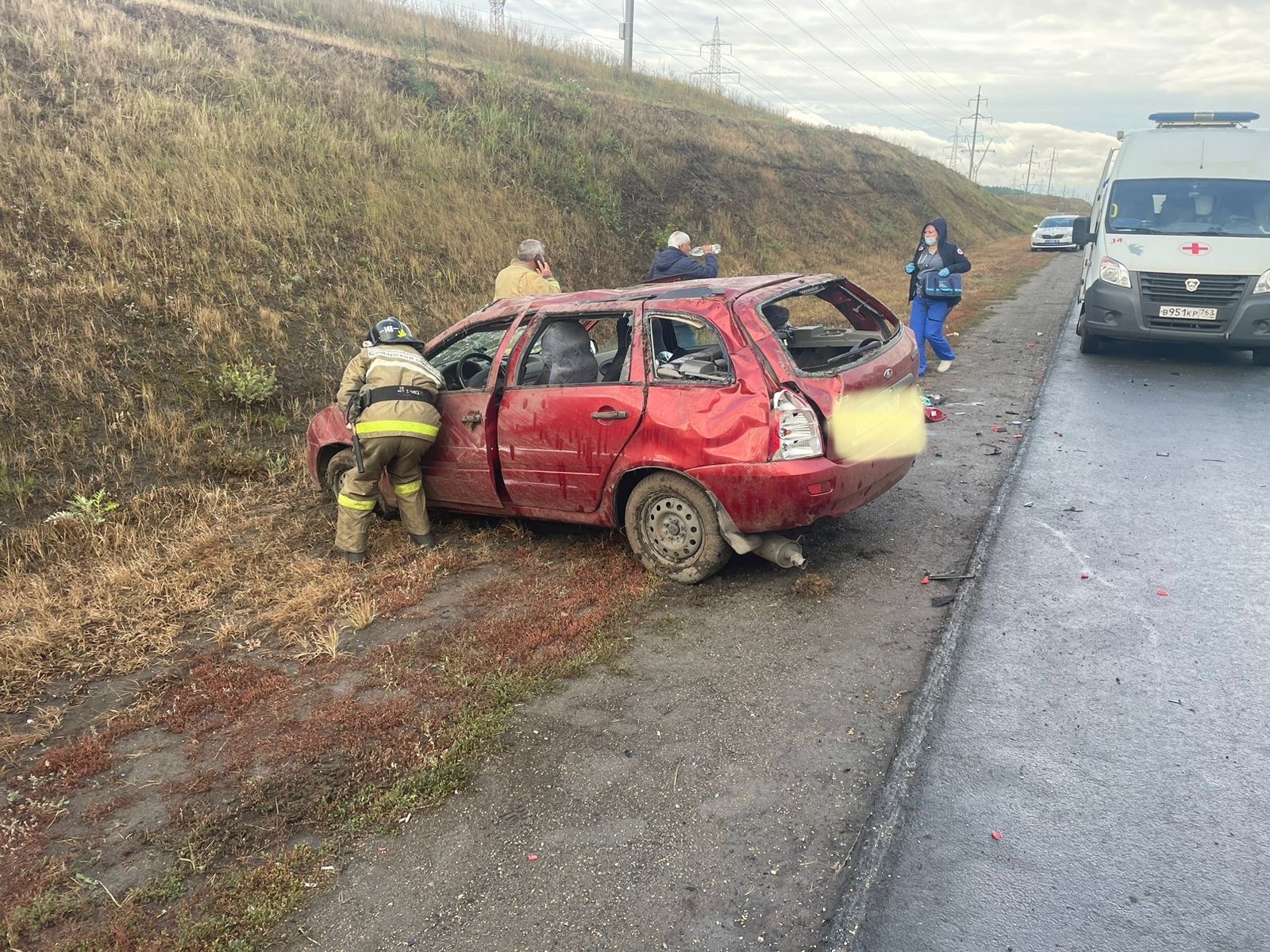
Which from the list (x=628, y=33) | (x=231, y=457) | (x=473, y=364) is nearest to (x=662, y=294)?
(x=473, y=364)

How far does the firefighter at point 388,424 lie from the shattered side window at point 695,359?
1636 mm

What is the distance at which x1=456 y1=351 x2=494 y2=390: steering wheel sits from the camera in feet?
20.5

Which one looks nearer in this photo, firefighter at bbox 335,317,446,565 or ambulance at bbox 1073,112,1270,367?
firefighter at bbox 335,317,446,565

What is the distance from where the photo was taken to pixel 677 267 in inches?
357

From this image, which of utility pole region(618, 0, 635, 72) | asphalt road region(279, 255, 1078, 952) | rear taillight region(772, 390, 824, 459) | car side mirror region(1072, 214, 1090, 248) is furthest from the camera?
utility pole region(618, 0, 635, 72)

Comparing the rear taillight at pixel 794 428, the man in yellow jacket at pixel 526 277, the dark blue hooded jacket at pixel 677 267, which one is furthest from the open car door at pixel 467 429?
the dark blue hooded jacket at pixel 677 267

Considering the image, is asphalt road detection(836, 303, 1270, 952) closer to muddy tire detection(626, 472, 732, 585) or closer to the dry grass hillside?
muddy tire detection(626, 472, 732, 585)

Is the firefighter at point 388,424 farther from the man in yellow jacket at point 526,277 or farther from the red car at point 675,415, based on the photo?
the man in yellow jacket at point 526,277

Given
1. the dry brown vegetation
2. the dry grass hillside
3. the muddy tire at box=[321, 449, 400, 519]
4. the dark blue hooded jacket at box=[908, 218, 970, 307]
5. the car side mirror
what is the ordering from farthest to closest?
the car side mirror, the dark blue hooded jacket at box=[908, 218, 970, 307], the dry grass hillside, the muddy tire at box=[321, 449, 400, 519], the dry brown vegetation

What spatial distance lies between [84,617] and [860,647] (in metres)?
4.46

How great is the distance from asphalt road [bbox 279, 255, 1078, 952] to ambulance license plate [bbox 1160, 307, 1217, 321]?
241 inches

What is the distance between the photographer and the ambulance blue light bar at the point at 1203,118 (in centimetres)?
1159

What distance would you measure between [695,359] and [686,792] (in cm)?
266

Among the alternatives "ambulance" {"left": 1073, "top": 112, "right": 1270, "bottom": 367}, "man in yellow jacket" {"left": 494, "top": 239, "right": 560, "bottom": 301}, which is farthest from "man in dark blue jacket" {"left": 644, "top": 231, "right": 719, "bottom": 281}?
"ambulance" {"left": 1073, "top": 112, "right": 1270, "bottom": 367}
